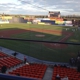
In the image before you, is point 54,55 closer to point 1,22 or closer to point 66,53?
point 66,53

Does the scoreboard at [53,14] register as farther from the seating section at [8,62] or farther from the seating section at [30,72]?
the seating section at [30,72]

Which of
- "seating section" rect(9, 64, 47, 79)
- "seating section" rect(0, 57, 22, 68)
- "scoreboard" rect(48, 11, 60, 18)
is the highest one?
"scoreboard" rect(48, 11, 60, 18)

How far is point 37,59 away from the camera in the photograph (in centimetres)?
1595

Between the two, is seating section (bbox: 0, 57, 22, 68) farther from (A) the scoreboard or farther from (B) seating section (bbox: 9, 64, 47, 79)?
(A) the scoreboard

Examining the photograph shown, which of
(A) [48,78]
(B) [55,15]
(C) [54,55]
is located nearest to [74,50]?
(C) [54,55]

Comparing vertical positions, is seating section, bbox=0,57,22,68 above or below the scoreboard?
below

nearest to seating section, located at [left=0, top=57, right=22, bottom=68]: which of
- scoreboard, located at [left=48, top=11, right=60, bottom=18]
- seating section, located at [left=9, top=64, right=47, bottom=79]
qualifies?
seating section, located at [left=9, top=64, right=47, bottom=79]

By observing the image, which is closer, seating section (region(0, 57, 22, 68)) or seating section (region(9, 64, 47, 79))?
seating section (region(9, 64, 47, 79))

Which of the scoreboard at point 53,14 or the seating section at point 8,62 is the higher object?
the scoreboard at point 53,14

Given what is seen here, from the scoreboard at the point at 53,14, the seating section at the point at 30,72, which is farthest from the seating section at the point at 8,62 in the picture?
the scoreboard at the point at 53,14

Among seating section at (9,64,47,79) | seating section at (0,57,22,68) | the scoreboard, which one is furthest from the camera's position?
the scoreboard

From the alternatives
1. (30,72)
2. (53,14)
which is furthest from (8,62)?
(53,14)

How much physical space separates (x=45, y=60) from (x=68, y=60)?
6.40 ft

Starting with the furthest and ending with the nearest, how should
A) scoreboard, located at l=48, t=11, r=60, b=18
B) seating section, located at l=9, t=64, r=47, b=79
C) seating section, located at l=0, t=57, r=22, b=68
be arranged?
scoreboard, located at l=48, t=11, r=60, b=18 → seating section, located at l=0, t=57, r=22, b=68 → seating section, located at l=9, t=64, r=47, b=79
